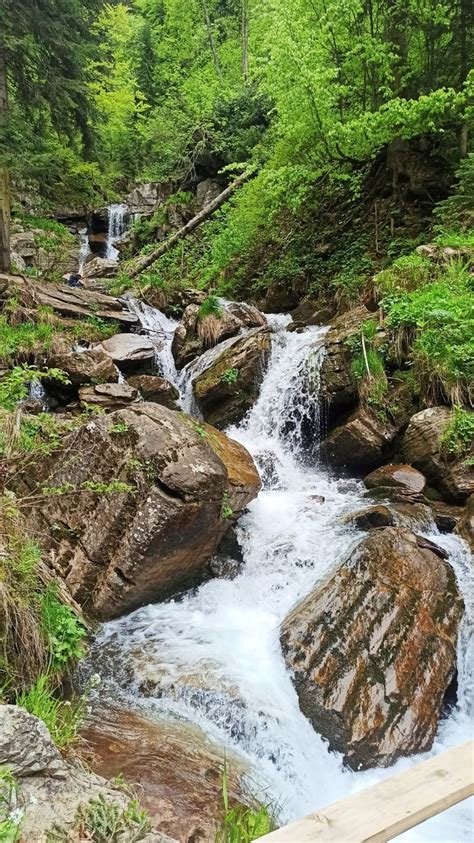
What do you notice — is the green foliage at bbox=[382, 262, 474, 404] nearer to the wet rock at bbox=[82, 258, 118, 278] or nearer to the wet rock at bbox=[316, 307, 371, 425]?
the wet rock at bbox=[316, 307, 371, 425]

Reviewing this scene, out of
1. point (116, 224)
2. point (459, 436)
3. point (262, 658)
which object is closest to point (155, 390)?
point (459, 436)

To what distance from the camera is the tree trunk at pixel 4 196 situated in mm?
9406

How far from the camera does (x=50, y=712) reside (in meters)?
3.00

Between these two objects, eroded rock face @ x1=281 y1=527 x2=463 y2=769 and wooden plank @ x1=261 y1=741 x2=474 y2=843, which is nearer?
wooden plank @ x1=261 y1=741 x2=474 y2=843

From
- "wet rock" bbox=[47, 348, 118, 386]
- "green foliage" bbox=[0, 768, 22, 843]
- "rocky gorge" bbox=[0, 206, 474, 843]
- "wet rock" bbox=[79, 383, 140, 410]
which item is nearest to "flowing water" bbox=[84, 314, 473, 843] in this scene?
"rocky gorge" bbox=[0, 206, 474, 843]

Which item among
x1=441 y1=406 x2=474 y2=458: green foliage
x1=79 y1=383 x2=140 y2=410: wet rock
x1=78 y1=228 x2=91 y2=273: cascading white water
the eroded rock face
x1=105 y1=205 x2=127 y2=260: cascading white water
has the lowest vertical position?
the eroded rock face

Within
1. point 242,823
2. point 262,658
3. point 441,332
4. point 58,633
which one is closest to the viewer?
point 242,823

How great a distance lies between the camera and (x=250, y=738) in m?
3.74

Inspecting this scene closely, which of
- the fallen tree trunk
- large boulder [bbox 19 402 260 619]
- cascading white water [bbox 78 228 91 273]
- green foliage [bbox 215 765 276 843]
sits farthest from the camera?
cascading white water [bbox 78 228 91 273]

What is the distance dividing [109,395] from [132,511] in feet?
9.61

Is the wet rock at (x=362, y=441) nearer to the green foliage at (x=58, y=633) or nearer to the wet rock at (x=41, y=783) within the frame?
the green foliage at (x=58, y=633)

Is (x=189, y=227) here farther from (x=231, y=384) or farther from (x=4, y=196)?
(x=231, y=384)

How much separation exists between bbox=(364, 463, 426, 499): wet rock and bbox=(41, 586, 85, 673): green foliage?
4.29m

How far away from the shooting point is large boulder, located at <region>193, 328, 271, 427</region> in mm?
8383
